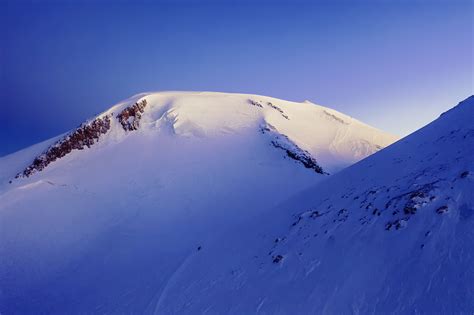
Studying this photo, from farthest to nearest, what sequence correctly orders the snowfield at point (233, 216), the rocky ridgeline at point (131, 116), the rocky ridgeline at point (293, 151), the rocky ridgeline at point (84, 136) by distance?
1. the rocky ridgeline at point (131, 116)
2. the rocky ridgeline at point (84, 136)
3. the rocky ridgeline at point (293, 151)
4. the snowfield at point (233, 216)

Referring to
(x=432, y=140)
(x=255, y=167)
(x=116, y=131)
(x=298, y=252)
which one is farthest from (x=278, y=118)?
(x=298, y=252)

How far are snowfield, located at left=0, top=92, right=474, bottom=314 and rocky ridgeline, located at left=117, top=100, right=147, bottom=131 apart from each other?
0.17m

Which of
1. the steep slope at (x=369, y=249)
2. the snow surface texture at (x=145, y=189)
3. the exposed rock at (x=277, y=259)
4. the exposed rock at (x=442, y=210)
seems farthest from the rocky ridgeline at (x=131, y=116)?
the exposed rock at (x=442, y=210)

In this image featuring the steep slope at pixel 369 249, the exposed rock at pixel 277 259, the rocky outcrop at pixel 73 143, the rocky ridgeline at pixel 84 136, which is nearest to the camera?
the steep slope at pixel 369 249

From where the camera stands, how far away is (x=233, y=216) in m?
22.1

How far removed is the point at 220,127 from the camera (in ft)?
116

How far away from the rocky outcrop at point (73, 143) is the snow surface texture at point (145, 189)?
12 centimetres

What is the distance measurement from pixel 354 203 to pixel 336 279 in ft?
13.2

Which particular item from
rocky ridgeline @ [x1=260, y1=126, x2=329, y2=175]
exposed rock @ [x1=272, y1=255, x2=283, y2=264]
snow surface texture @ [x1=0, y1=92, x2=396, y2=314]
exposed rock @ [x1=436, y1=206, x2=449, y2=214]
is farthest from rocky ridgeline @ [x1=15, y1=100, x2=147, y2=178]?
exposed rock @ [x1=436, y1=206, x2=449, y2=214]

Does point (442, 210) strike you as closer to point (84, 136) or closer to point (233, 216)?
point (233, 216)

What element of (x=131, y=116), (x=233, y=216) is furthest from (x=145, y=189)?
(x=131, y=116)

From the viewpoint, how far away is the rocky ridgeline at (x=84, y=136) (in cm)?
3183

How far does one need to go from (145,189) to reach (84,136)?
1197 cm

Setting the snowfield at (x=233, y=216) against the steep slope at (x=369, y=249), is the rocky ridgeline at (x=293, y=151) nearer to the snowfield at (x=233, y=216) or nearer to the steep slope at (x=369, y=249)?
the snowfield at (x=233, y=216)
